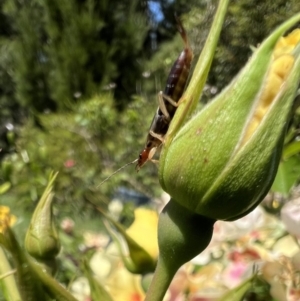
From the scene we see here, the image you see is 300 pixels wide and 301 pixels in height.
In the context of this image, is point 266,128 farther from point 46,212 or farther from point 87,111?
point 87,111

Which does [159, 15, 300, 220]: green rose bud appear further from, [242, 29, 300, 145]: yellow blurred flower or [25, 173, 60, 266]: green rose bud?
[25, 173, 60, 266]: green rose bud

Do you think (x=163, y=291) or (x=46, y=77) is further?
(x=46, y=77)

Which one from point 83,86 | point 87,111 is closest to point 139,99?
point 87,111

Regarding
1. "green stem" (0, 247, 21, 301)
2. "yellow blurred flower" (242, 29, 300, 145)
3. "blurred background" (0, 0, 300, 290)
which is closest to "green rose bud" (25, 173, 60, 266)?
"green stem" (0, 247, 21, 301)

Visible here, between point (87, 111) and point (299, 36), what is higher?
point (299, 36)

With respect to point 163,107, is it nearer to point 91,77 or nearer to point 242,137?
point 242,137

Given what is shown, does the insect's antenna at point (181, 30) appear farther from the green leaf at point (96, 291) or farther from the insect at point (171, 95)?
the green leaf at point (96, 291)
